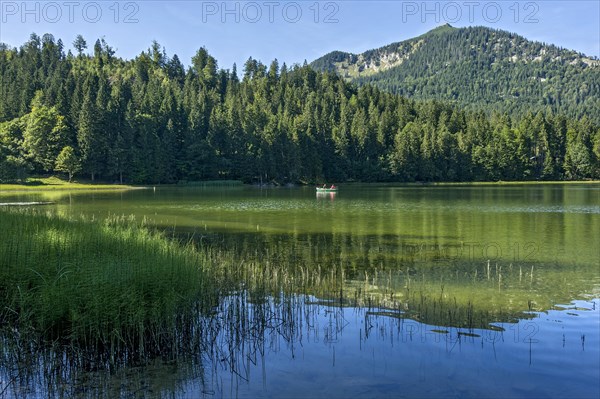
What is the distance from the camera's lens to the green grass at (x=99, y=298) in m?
9.55

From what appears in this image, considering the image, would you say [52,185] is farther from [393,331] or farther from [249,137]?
[393,331]

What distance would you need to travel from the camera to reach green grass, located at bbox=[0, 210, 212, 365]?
9.55 meters

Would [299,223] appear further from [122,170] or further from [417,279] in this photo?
[122,170]

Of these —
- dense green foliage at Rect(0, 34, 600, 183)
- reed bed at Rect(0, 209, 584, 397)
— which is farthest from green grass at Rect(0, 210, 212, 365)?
dense green foliage at Rect(0, 34, 600, 183)

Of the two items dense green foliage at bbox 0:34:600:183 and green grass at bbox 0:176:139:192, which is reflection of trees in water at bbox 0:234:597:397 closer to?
green grass at bbox 0:176:139:192

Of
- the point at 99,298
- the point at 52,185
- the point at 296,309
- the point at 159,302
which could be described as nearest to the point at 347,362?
the point at 296,309

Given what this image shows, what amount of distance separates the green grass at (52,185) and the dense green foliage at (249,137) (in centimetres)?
279

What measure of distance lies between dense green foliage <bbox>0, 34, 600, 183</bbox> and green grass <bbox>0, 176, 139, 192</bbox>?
2.79 metres

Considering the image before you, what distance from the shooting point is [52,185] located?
323 ft

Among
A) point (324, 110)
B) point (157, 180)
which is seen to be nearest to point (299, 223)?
point (157, 180)

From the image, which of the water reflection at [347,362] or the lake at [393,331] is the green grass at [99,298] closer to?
the water reflection at [347,362]

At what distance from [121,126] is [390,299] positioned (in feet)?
383

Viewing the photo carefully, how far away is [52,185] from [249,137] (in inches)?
2206

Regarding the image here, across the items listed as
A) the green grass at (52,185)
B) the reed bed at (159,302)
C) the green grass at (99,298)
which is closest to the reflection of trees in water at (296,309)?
the reed bed at (159,302)
